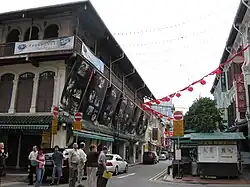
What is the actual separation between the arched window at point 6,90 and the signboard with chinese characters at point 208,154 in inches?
515

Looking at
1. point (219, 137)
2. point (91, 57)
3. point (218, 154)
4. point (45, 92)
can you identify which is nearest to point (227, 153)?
point (218, 154)

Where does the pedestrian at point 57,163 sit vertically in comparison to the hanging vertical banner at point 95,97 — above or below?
below

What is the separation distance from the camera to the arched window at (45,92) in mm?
20109

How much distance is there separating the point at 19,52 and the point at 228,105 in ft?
71.7

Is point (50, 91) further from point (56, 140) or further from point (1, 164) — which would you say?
point (1, 164)

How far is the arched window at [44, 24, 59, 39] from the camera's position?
21.5 m

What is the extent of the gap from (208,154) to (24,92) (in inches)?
499

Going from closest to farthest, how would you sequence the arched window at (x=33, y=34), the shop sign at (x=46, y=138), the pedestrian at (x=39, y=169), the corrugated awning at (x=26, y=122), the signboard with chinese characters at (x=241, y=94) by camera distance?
1. the pedestrian at (x=39, y=169)
2. the corrugated awning at (x=26, y=122)
3. the shop sign at (x=46, y=138)
4. the arched window at (x=33, y=34)
5. the signboard with chinese characters at (x=241, y=94)

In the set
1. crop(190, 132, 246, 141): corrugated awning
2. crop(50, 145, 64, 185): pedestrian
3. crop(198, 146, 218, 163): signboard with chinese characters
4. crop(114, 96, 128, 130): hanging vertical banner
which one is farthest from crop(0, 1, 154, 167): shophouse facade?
crop(198, 146, 218, 163): signboard with chinese characters

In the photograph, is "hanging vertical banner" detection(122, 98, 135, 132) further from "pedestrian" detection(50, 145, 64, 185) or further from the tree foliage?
"pedestrian" detection(50, 145, 64, 185)

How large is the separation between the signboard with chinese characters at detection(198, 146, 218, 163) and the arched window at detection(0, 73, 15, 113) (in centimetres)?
1308

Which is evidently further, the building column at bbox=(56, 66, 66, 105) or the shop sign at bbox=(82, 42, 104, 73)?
the shop sign at bbox=(82, 42, 104, 73)

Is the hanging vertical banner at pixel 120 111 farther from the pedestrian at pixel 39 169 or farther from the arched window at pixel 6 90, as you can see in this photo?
the pedestrian at pixel 39 169

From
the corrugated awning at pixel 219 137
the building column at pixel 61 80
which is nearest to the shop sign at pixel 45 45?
the building column at pixel 61 80
